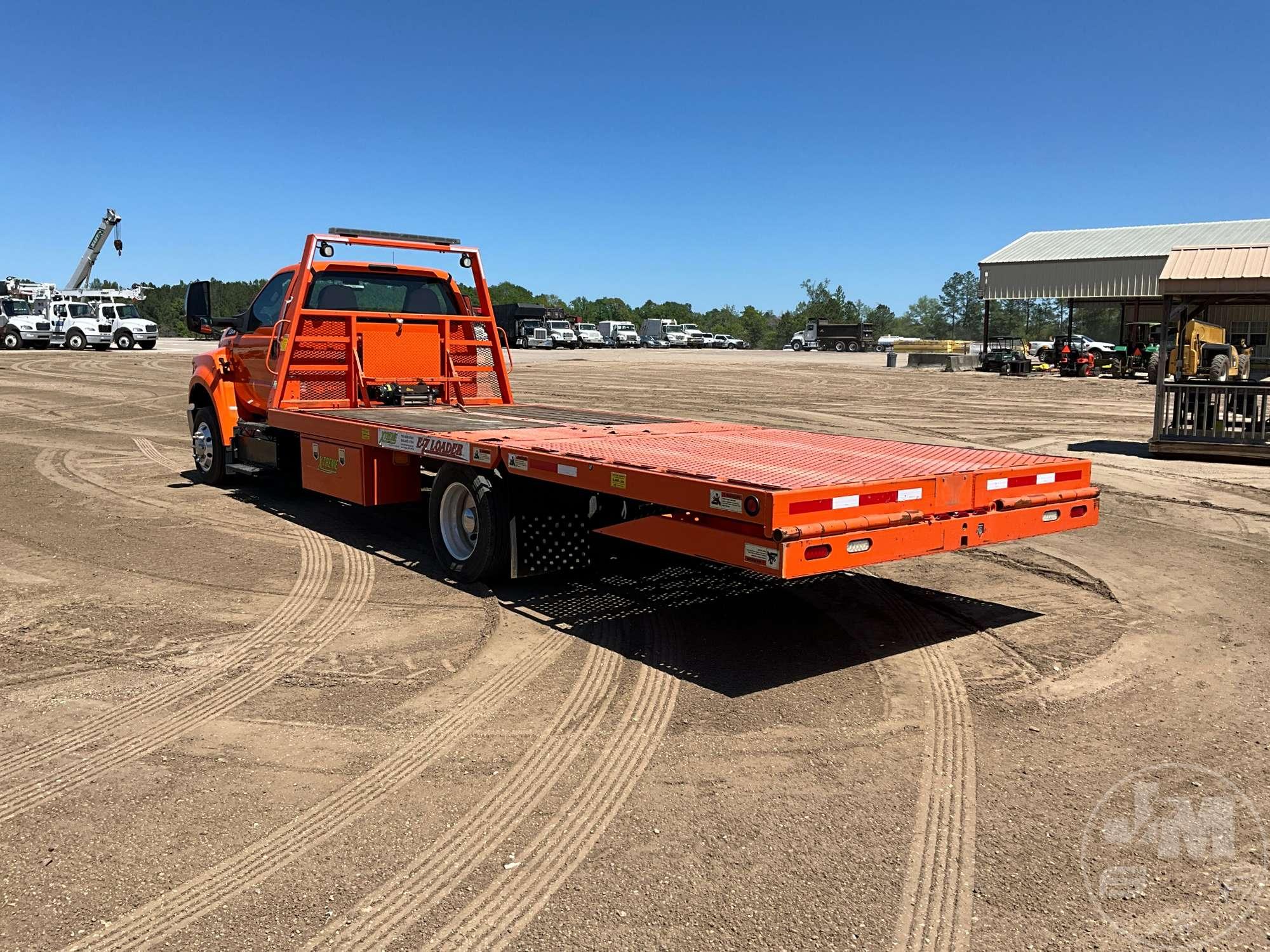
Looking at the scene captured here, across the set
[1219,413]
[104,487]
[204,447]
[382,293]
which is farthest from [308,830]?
[1219,413]

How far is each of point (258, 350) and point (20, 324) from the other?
131 ft

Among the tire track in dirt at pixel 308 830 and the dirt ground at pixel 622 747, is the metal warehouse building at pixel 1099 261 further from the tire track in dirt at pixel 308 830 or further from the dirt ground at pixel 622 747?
the tire track in dirt at pixel 308 830

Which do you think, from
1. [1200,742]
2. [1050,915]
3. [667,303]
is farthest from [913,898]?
[667,303]

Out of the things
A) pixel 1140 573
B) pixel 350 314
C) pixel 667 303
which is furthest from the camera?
pixel 667 303

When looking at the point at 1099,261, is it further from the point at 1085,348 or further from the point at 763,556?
the point at 763,556

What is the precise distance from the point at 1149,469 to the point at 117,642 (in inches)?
460

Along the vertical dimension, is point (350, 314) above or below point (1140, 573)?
above

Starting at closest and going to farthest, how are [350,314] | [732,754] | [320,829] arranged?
[320,829] → [732,754] → [350,314]

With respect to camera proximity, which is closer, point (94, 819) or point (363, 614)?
point (94, 819)

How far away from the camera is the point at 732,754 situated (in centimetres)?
431

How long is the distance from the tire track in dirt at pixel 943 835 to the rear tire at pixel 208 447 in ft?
26.5

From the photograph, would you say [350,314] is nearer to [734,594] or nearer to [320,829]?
[734,594]

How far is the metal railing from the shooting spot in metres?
13.7

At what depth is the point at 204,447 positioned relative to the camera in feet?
36.3
